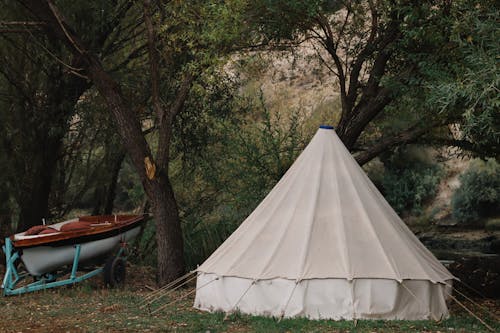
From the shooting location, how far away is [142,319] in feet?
27.7

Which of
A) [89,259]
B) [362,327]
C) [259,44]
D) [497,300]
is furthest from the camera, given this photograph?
[259,44]

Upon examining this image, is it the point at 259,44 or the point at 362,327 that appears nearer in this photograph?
the point at 362,327

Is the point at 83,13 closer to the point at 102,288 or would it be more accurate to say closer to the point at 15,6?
the point at 15,6

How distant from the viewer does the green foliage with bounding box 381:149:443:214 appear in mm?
25875

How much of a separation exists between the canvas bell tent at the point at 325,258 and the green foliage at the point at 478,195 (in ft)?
50.1

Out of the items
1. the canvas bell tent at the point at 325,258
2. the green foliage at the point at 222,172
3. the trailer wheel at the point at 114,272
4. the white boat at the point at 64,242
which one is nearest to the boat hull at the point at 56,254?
the white boat at the point at 64,242

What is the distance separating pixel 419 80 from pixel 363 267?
305 centimetres

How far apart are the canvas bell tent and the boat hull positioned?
301cm

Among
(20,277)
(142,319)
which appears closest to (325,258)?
(142,319)

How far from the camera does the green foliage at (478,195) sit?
23.8 metres

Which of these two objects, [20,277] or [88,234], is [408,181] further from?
[20,277]

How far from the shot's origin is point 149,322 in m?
8.22

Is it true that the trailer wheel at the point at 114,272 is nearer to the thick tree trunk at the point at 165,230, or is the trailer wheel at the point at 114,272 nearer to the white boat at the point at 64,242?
the white boat at the point at 64,242

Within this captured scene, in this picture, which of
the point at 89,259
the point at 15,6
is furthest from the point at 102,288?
the point at 15,6
